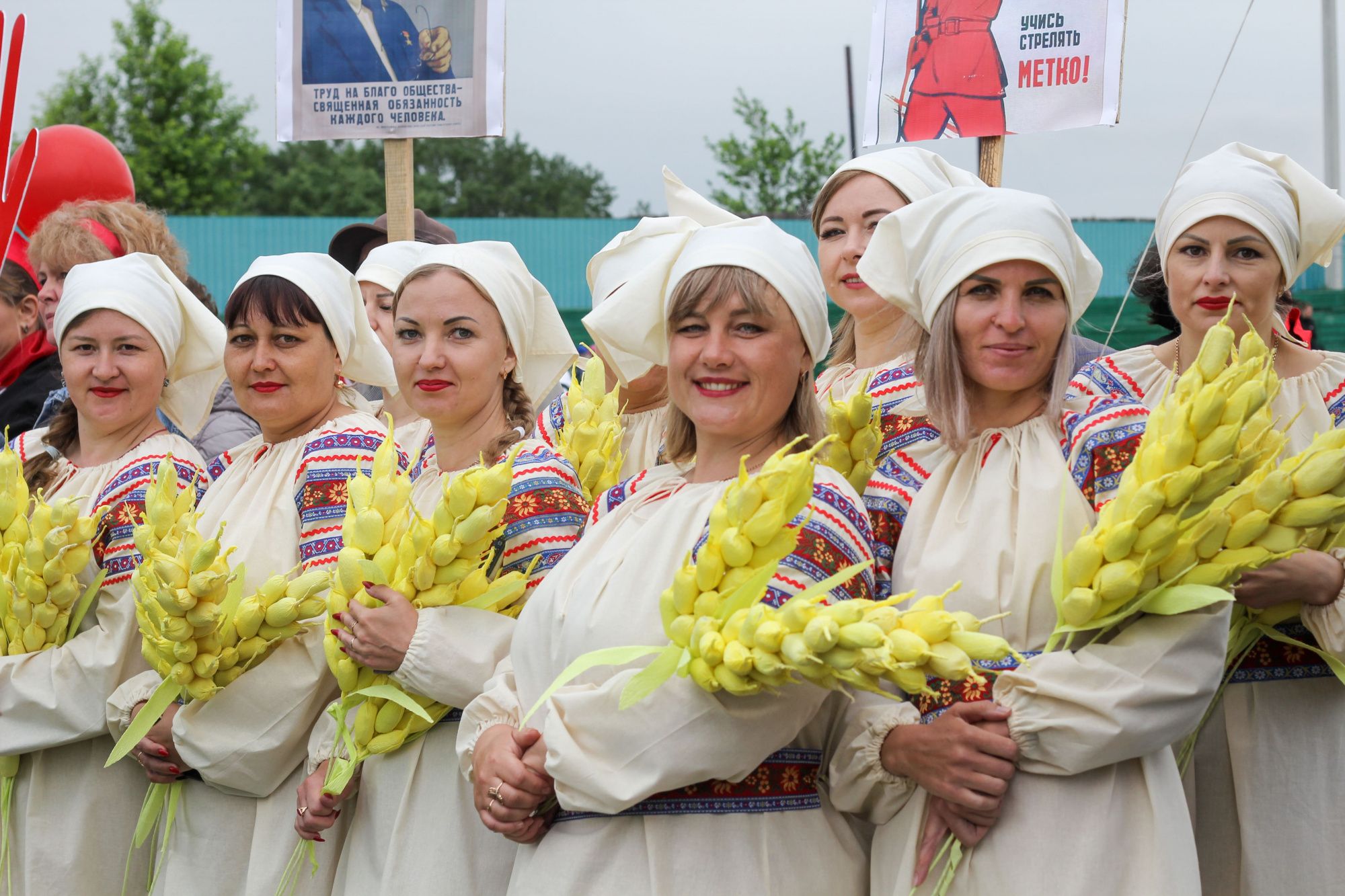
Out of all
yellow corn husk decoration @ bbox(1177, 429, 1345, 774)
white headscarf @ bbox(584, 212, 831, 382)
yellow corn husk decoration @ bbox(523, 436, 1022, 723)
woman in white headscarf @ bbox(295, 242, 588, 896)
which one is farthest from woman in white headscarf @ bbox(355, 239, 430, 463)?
yellow corn husk decoration @ bbox(1177, 429, 1345, 774)

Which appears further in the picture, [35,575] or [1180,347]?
[35,575]

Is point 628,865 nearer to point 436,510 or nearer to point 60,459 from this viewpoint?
point 436,510

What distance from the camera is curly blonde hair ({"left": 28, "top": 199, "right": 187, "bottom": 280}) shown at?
4508 mm

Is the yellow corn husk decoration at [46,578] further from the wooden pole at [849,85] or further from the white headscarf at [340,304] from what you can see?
the wooden pole at [849,85]

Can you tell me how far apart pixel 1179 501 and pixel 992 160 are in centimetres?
252

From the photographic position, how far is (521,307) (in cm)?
345

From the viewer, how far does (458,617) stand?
2.91 meters

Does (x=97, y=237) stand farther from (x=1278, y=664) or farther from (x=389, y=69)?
(x=1278, y=664)

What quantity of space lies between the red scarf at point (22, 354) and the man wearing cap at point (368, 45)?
1407 mm

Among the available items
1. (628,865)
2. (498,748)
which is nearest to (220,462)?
(498,748)

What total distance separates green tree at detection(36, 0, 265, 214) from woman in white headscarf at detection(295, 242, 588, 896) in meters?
31.4

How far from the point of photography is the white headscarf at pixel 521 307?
3344 millimetres

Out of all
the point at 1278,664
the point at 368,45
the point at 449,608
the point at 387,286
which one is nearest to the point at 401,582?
the point at 449,608

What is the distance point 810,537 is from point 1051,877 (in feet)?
2.29
